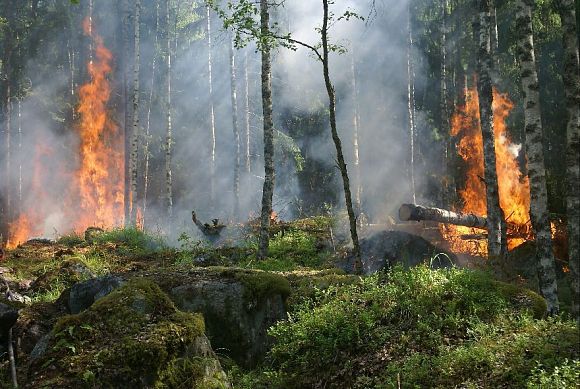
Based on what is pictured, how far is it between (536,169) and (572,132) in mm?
856

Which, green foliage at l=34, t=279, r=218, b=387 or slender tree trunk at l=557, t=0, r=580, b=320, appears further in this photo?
slender tree trunk at l=557, t=0, r=580, b=320

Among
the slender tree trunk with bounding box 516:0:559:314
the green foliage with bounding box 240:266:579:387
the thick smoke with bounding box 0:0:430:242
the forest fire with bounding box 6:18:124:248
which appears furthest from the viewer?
the thick smoke with bounding box 0:0:430:242

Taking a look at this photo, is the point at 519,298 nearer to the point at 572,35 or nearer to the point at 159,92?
the point at 572,35

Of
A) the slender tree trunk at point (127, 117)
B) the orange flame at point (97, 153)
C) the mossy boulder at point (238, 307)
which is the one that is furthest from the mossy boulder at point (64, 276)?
the orange flame at point (97, 153)

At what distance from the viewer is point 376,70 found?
110ft

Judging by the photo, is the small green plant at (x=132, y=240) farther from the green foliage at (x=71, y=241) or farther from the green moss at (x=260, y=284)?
the green moss at (x=260, y=284)

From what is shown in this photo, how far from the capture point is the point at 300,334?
243 inches

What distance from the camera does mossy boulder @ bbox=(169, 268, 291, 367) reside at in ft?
23.1

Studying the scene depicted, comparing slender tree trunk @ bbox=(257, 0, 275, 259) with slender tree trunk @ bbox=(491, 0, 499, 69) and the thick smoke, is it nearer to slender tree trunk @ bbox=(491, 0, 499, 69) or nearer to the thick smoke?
slender tree trunk @ bbox=(491, 0, 499, 69)

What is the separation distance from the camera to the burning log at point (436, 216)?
51.3 feet

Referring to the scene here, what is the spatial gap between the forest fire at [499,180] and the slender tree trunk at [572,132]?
6724 millimetres

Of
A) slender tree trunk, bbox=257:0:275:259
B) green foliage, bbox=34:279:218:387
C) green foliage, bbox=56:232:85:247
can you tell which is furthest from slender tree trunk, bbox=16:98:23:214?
green foliage, bbox=34:279:218:387

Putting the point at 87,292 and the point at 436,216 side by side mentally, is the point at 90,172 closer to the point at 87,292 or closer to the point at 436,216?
the point at 436,216

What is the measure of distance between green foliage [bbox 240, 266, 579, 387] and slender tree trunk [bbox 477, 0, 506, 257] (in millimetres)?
5984
